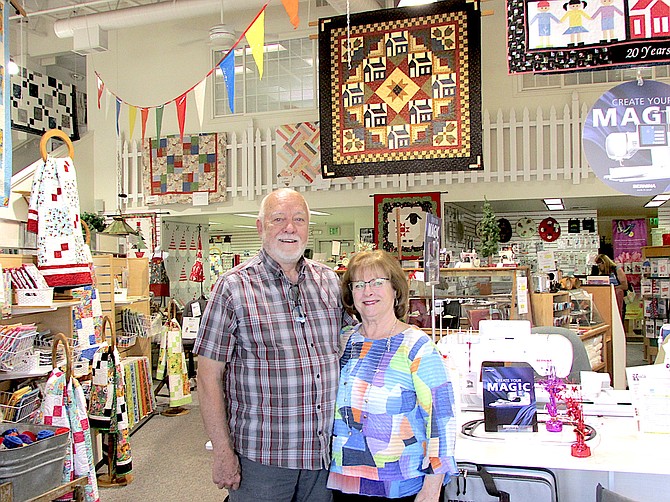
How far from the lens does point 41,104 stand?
1134 centimetres

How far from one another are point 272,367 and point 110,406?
2.76 metres

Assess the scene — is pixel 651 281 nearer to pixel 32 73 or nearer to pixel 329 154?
pixel 329 154

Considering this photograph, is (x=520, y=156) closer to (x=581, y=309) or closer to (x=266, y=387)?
(x=581, y=309)

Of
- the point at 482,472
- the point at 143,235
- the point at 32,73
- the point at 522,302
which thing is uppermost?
the point at 32,73

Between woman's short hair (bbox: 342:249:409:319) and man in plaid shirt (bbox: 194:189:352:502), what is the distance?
0.15m

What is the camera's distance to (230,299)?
7.88 feet

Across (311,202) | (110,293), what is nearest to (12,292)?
(110,293)

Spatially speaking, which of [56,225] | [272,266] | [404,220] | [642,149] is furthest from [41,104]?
[272,266]

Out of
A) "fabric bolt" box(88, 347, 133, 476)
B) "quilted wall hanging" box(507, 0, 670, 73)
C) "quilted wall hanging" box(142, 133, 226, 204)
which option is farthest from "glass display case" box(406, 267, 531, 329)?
"quilted wall hanging" box(142, 133, 226, 204)

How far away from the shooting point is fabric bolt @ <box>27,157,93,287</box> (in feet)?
12.6

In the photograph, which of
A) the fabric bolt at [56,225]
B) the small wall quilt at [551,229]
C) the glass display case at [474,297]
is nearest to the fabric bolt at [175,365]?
the glass display case at [474,297]

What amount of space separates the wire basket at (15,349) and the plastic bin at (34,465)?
1.44ft

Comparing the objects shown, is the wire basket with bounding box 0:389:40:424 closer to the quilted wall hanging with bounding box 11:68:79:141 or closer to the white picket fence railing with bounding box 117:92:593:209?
the white picket fence railing with bounding box 117:92:593:209

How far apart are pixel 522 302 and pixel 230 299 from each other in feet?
12.5
